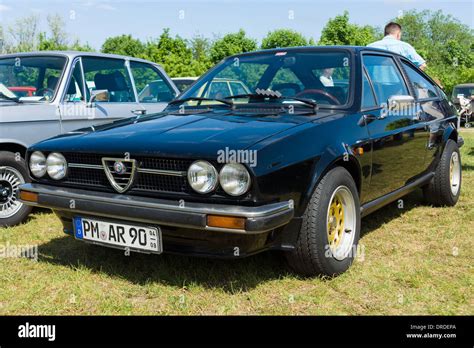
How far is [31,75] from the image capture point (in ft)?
17.6

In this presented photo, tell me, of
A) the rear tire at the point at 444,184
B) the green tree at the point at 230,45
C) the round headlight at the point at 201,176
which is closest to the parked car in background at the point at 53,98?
the round headlight at the point at 201,176

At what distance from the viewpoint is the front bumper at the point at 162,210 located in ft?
8.35

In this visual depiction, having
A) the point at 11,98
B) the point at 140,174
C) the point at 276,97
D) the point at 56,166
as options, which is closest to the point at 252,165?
the point at 140,174

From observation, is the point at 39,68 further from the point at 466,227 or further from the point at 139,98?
the point at 466,227

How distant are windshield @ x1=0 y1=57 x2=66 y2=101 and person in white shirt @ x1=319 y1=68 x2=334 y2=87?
2.83 m

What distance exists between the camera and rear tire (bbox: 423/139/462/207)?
5.00 metres

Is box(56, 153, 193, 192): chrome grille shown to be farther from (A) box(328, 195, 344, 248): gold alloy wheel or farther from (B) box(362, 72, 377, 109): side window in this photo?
(B) box(362, 72, 377, 109): side window

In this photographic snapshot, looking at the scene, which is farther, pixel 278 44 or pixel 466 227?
pixel 278 44

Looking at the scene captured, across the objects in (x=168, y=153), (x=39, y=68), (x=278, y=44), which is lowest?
(x=168, y=153)

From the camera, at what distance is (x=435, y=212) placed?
5.00 m

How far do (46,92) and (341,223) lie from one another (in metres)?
3.39
